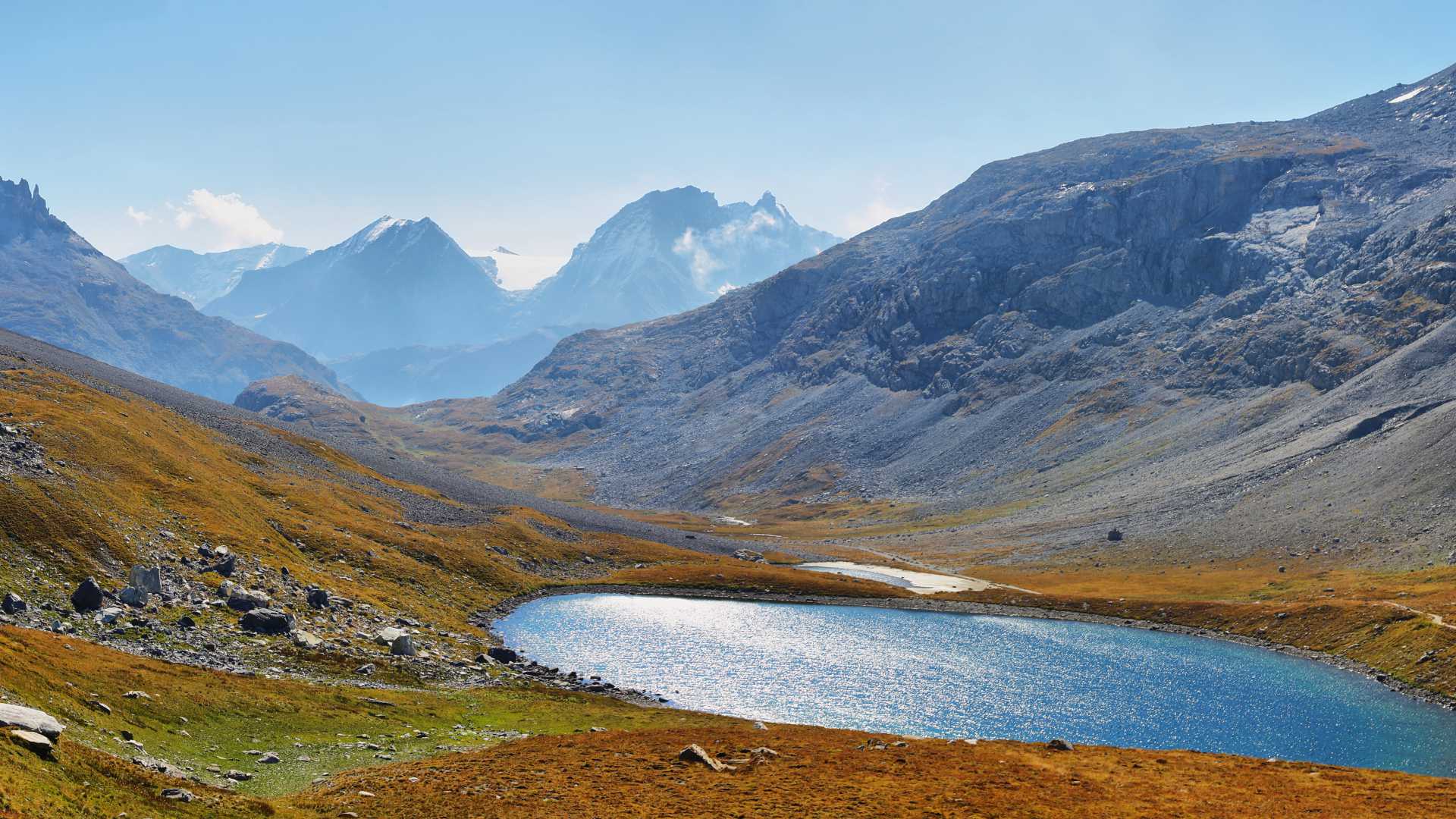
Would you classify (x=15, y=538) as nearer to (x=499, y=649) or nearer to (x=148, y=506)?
(x=148, y=506)

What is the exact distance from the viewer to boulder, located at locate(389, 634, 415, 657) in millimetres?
76000

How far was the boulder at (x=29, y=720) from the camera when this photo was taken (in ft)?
100.0

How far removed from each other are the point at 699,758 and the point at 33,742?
105 ft

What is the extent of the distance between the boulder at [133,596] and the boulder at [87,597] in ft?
6.64

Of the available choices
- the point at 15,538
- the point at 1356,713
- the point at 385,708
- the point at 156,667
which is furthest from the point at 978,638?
the point at 15,538

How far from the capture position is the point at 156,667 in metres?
52.0

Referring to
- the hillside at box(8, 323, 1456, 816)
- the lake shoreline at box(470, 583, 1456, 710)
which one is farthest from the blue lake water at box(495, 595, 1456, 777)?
the hillside at box(8, 323, 1456, 816)

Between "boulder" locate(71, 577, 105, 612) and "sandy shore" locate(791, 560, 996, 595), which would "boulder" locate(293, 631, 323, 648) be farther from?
"sandy shore" locate(791, 560, 996, 595)

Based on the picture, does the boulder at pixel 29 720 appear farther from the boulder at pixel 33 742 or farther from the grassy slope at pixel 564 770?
the grassy slope at pixel 564 770

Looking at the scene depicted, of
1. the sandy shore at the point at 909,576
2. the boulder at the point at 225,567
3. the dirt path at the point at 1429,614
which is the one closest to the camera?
the boulder at the point at 225,567

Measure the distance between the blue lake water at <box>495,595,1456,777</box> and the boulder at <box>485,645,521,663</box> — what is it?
6.35 m

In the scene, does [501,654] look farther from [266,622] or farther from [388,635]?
[266,622]

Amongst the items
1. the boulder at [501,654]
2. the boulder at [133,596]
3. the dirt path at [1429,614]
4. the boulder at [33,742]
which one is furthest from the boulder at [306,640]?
the dirt path at [1429,614]

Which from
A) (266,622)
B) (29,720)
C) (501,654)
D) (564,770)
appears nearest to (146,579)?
(266,622)
